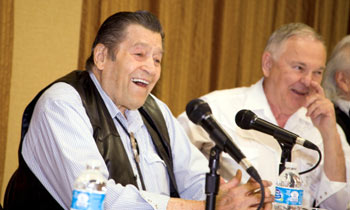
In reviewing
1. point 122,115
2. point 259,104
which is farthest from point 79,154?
point 259,104

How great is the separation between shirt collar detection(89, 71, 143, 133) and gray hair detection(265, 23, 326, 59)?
1.18m

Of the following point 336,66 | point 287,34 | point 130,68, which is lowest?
point 336,66

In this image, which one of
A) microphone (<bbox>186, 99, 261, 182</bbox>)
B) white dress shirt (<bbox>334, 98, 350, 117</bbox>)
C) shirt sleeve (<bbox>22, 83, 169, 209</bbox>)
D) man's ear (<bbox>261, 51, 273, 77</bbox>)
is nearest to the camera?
microphone (<bbox>186, 99, 261, 182</bbox>)

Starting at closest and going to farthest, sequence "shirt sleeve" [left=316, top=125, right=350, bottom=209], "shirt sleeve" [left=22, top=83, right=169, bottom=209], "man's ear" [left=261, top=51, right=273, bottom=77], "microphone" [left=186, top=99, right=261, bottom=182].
→ 1. "microphone" [left=186, top=99, right=261, bottom=182]
2. "shirt sleeve" [left=22, top=83, right=169, bottom=209]
3. "shirt sleeve" [left=316, top=125, right=350, bottom=209]
4. "man's ear" [left=261, top=51, right=273, bottom=77]

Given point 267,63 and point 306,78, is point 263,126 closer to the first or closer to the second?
point 306,78

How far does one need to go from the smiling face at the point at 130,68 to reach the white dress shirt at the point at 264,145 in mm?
749

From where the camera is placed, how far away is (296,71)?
329 cm

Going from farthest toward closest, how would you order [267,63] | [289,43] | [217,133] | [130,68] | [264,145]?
[267,63] < [289,43] < [264,145] < [130,68] < [217,133]

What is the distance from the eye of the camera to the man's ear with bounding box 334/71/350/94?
12.5 feet

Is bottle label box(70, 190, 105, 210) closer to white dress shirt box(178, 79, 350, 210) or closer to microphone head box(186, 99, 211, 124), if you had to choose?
microphone head box(186, 99, 211, 124)

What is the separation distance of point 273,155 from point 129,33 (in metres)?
1.24

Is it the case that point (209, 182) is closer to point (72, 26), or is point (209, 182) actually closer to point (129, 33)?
point (129, 33)

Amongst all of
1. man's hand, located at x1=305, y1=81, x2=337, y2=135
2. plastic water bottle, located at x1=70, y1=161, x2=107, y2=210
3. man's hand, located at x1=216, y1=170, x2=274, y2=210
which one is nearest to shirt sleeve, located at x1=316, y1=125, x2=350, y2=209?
man's hand, located at x1=305, y1=81, x2=337, y2=135

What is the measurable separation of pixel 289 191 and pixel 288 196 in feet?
0.07
